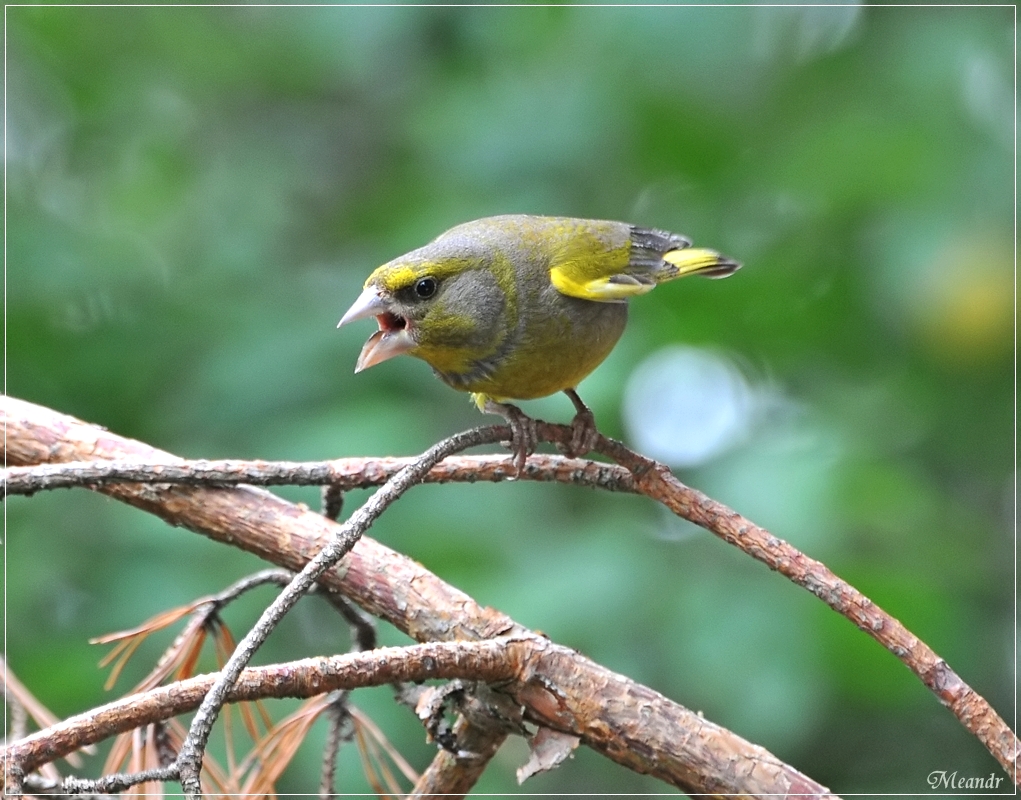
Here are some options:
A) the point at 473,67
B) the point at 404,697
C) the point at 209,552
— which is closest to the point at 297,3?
the point at 473,67

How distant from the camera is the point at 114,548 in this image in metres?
3.83

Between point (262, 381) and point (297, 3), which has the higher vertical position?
point (297, 3)

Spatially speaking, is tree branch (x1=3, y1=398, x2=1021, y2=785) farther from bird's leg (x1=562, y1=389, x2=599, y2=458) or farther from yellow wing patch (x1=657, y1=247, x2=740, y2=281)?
yellow wing patch (x1=657, y1=247, x2=740, y2=281)

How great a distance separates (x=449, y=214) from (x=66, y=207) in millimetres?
1663

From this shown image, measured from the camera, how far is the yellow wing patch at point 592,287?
308 centimetres

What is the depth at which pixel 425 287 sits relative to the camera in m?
2.84

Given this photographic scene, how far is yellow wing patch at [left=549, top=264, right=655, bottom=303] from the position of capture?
3084 millimetres

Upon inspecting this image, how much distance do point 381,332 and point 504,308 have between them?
0.36 m

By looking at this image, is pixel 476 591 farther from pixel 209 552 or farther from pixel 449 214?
pixel 449 214

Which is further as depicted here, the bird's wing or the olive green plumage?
the bird's wing

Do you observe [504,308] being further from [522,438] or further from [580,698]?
[580,698]
